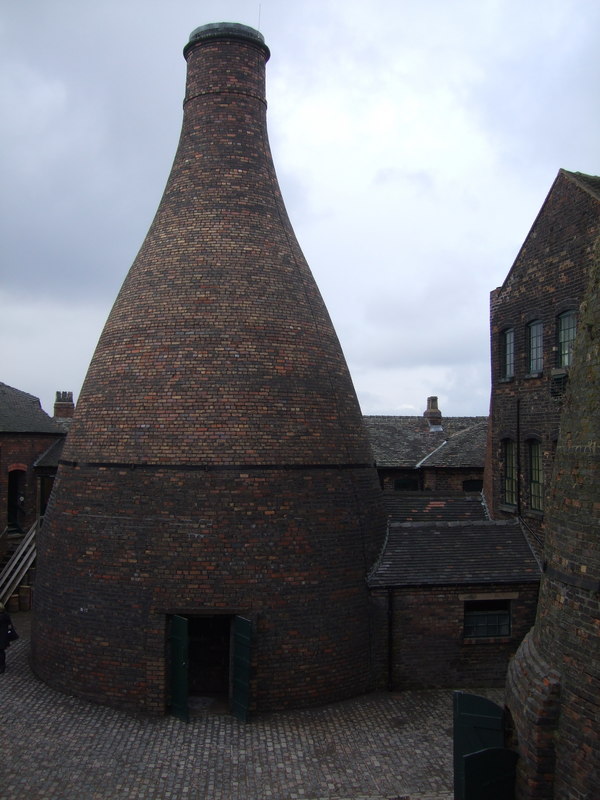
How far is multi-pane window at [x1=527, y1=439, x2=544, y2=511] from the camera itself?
46.4ft

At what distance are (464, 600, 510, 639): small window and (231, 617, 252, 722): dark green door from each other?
4.54 metres

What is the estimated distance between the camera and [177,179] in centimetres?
1341

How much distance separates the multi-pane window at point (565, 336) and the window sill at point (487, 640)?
5.89 m

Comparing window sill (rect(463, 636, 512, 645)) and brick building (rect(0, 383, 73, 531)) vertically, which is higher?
brick building (rect(0, 383, 73, 531))

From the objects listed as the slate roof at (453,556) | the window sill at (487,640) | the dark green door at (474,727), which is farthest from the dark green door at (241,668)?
the window sill at (487,640)

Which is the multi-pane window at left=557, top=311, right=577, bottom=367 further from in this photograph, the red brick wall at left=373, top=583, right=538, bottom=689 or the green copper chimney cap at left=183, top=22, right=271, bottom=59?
the green copper chimney cap at left=183, top=22, right=271, bottom=59

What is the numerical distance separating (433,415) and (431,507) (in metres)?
16.5

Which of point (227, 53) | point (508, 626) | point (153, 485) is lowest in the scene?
point (508, 626)

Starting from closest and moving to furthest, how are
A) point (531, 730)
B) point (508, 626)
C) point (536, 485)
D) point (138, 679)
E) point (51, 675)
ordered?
point (531, 730)
point (138, 679)
point (51, 675)
point (508, 626)
point (536, 485)

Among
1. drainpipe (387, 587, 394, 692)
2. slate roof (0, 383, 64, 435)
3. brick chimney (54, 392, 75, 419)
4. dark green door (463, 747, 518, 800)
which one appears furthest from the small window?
brick chimney (54, 392, 75, 419)

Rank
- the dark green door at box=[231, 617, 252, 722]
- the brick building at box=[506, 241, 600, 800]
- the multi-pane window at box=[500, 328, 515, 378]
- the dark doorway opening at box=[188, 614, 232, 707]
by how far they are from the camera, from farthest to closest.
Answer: the multi-pane window at box=[500, 328, 515, 378], the dark doorway opening at box=[188, 614, 232, 707], the dark green door at box=[231, 617, 252, 722], the brick building at box=[506, 241, 600, 800]

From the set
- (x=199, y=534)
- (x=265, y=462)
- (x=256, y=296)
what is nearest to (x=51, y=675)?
(x=199, y=534)

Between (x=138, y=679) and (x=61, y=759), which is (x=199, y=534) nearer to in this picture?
(x=138, y=679)

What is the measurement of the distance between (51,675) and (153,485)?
13.9ft
